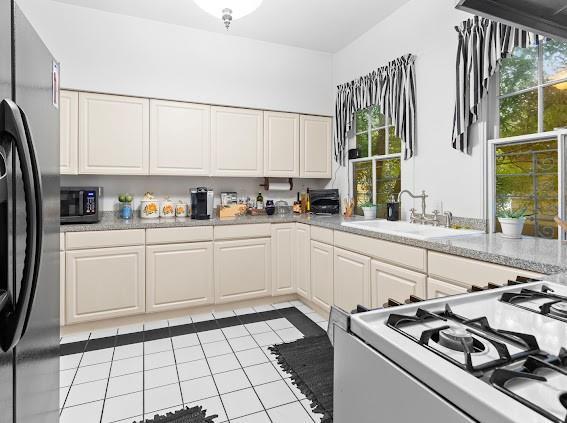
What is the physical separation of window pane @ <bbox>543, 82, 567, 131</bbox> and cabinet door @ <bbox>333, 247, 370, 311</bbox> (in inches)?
55.7

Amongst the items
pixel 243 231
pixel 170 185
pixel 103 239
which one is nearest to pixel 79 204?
pixel 103 239

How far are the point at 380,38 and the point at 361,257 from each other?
87.4 inches

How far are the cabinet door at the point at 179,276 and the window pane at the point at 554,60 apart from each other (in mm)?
2827

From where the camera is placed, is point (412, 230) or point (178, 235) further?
point (178, 235)

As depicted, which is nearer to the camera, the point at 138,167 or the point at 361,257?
the point at 361,257

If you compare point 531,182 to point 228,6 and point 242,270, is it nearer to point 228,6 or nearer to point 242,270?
point 228,6

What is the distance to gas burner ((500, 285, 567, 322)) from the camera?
2.62 ft

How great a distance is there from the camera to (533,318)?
30.8 inches

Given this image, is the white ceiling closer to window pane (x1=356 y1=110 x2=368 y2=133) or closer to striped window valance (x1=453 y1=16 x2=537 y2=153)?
window pane (x1=356 y1=110 x2=368 y2=133)

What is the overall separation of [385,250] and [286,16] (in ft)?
8.01

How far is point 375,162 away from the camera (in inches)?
141

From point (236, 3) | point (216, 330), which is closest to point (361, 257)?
point (216, 330)

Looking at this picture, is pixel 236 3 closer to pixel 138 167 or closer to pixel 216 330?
pixel 138 167

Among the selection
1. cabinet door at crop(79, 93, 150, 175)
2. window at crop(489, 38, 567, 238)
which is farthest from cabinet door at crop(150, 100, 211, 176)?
window at crop(489, 38, 567, 238)
